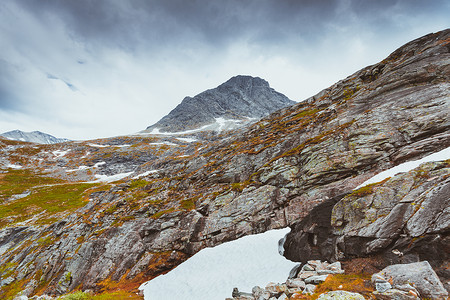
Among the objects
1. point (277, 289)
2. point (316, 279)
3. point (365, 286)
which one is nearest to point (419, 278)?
point (365, 286)

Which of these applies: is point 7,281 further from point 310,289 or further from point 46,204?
point 46,204

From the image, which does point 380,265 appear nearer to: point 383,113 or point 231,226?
point 231,226

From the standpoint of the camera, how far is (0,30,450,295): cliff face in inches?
864

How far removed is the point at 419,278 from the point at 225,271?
49.1 feet

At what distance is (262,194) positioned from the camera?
2675 centimetres

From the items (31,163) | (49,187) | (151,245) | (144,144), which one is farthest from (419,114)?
(31,163)

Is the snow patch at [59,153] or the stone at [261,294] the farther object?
the snow patch at [59,153]

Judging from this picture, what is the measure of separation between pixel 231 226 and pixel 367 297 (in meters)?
17.9

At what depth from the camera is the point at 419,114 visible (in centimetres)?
2217

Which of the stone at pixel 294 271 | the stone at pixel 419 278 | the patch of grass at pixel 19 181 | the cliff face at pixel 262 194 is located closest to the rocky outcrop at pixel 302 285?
the stone at pixel 294 271

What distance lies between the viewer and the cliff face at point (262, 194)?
21.9m

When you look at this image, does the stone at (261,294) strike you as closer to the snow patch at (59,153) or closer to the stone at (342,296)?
the stone at (342,296)

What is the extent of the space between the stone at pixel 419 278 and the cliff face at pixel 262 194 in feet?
17.7

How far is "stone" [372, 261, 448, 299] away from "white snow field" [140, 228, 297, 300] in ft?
24.7
